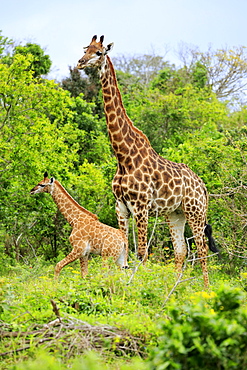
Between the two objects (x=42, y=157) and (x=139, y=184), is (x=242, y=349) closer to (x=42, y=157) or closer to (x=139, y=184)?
(x=139, y=184)

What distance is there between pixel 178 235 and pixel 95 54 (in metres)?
3.70

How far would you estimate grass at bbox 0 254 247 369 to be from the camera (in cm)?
446

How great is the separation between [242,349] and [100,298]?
110 inches

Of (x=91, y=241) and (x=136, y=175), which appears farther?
(x=91, y=241)

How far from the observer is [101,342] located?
15.7 feet

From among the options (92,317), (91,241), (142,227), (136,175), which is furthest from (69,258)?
(92,317)

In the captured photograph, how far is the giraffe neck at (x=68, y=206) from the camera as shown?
941cm

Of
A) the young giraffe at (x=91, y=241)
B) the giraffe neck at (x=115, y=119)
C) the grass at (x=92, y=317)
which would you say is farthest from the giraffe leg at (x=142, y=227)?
the grass at (x=92, y=317)

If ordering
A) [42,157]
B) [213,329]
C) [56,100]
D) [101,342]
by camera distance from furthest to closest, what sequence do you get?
[56,100], [42,157], [101,342], [213,329]

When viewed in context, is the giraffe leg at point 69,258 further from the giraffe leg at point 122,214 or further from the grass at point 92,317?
the grass at point 92,317

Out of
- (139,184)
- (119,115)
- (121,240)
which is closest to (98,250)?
(121,240)

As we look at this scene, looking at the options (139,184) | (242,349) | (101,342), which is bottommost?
(101,342)

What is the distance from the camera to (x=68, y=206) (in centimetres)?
952

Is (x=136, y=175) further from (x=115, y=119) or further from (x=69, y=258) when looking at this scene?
(x=69, y=258)
